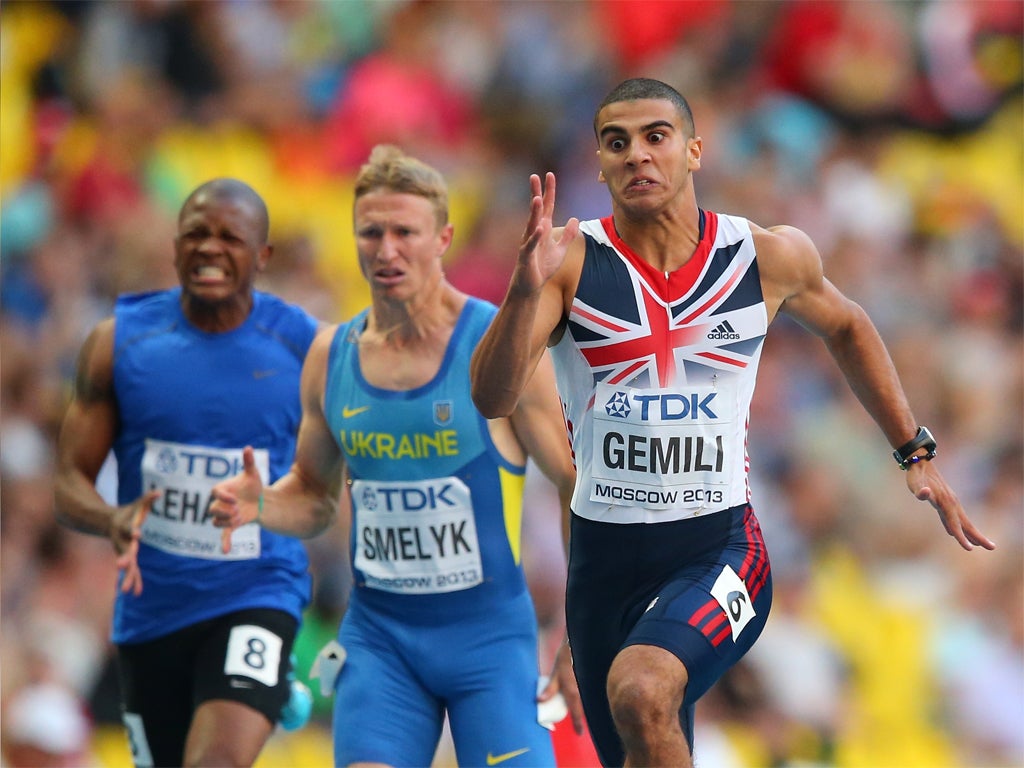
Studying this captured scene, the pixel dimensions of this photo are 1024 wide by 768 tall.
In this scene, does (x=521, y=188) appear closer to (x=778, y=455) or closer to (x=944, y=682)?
(x=778, y=455)

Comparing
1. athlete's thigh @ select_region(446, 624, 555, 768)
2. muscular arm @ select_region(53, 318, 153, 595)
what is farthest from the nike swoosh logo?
muscular arm @ select_region(53, 318, 153, 595)

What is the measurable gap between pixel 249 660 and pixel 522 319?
2338 mm

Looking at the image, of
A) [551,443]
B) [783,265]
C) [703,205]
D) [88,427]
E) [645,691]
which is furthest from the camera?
[703,205]

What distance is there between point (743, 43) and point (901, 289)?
260 cm

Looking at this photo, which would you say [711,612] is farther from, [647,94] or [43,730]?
[43,730]

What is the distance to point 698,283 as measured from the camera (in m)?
5.32

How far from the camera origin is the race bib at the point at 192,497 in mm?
6645

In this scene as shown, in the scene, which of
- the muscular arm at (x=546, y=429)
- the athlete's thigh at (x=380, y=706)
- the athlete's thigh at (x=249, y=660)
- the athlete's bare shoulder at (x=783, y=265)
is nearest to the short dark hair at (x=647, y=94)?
the athlete's bare shoulder at (x=783, y=265)

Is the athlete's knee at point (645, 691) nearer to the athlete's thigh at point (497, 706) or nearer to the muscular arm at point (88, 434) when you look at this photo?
the athlete's thigh at point (497, 706)

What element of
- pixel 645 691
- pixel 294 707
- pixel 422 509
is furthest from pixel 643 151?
pixel 294 707

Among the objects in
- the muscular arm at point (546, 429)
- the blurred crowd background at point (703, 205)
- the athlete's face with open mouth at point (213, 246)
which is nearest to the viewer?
the muscular arm at point (546, 429)

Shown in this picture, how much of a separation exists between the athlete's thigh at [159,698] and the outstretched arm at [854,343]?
2.93m

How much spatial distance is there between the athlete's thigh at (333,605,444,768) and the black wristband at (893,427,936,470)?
6.24ft

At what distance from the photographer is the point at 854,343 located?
18.4 feet
